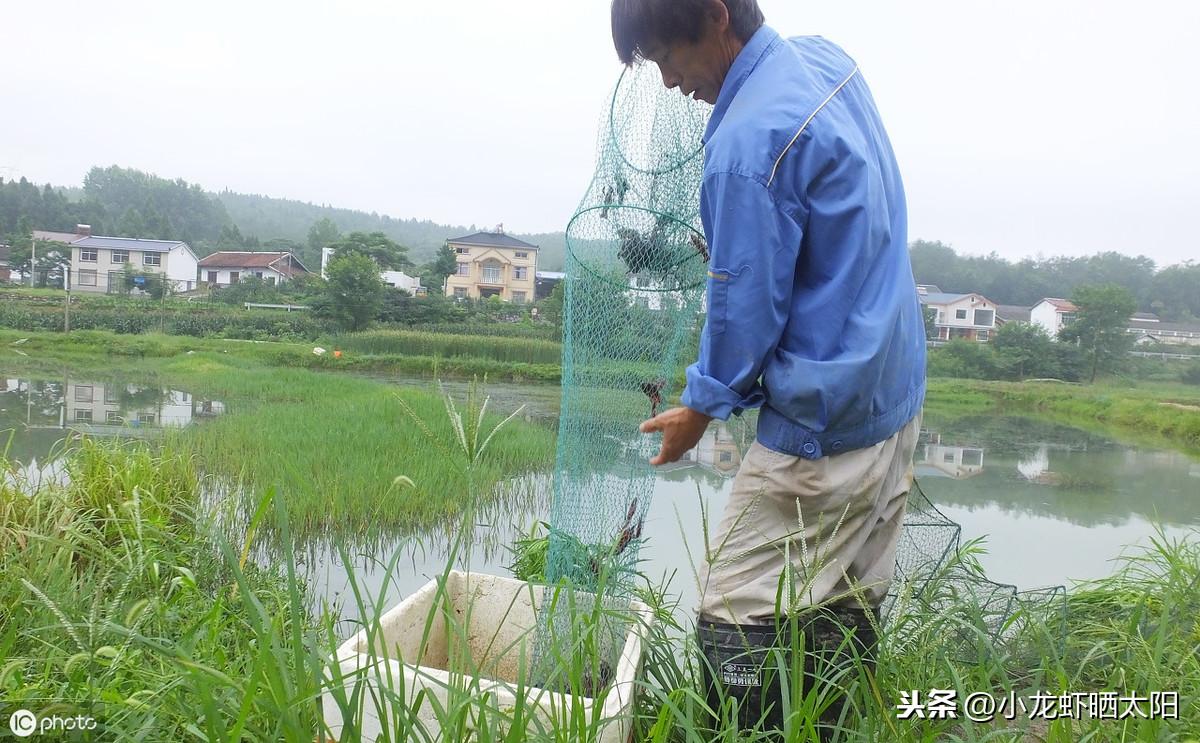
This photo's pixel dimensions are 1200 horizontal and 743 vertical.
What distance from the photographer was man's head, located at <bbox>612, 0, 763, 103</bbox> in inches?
44.9

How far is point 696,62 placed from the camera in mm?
1213

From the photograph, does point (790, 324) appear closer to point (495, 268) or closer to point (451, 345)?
point (451, 345)

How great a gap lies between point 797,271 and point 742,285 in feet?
0.40

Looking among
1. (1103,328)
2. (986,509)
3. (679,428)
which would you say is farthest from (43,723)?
(1103,328)

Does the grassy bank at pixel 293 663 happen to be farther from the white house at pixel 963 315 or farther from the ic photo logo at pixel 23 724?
the white house at pixel 963 315

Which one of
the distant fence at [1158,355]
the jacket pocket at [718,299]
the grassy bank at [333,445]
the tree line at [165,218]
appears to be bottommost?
the grassy bank at [333,445]

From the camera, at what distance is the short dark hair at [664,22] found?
113 cm

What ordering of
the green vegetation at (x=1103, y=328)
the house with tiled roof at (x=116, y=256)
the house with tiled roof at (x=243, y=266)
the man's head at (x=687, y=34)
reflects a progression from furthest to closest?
the house with tiled roof at (x=243, y=266) → the house with tiled roof at (x=116, y=256) → the green vegetation at (x=1103, y=328) → the man's head at (x=687, y=34)

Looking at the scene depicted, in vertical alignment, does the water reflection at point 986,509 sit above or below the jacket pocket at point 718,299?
below

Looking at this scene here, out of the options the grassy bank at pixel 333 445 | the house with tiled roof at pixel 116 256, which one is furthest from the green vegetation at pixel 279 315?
the grassy bank at pixel 333 445

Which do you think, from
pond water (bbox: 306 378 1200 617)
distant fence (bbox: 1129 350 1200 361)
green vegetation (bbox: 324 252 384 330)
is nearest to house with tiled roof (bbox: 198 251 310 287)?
green vegetation (bbox: 324 252 384 330)

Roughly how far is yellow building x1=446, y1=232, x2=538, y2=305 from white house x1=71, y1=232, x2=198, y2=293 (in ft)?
23.4

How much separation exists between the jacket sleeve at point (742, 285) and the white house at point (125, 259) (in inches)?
778

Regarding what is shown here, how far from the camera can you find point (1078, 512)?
5254 mm
